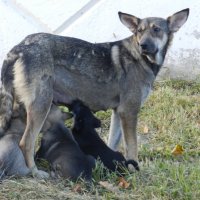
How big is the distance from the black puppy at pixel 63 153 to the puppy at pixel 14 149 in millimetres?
248

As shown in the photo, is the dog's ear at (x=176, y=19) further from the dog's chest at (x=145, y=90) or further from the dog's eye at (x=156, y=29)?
the dog's chest at (x=145, y=90)

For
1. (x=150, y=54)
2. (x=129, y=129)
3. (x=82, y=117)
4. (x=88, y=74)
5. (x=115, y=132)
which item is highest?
(x=150, y=54)

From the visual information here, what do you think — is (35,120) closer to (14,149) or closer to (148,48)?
(14,149)

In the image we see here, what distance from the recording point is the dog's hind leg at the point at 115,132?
688 centimetres

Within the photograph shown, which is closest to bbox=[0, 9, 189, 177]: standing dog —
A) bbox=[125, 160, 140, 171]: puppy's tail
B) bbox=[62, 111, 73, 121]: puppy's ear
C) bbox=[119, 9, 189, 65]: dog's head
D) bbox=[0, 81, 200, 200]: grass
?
bbox=[119, 9, 189, 65]: dog's head

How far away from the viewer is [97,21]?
934 cm

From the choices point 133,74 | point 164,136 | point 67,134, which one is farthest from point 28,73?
point 164,136

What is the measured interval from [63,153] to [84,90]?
2.87 feet

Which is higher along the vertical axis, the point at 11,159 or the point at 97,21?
the point at 97,21

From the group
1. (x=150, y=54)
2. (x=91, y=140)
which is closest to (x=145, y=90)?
(x=150, y=54)

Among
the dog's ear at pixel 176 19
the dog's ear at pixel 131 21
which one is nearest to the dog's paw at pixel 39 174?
the dog's ear at pixel 131 21

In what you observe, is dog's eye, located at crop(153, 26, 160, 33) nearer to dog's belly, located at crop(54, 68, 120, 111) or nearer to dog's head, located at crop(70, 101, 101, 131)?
dog's belly, located at crop(54, 68, 120, 111)

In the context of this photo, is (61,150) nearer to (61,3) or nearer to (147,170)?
(147,170)

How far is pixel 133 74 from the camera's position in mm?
6652
